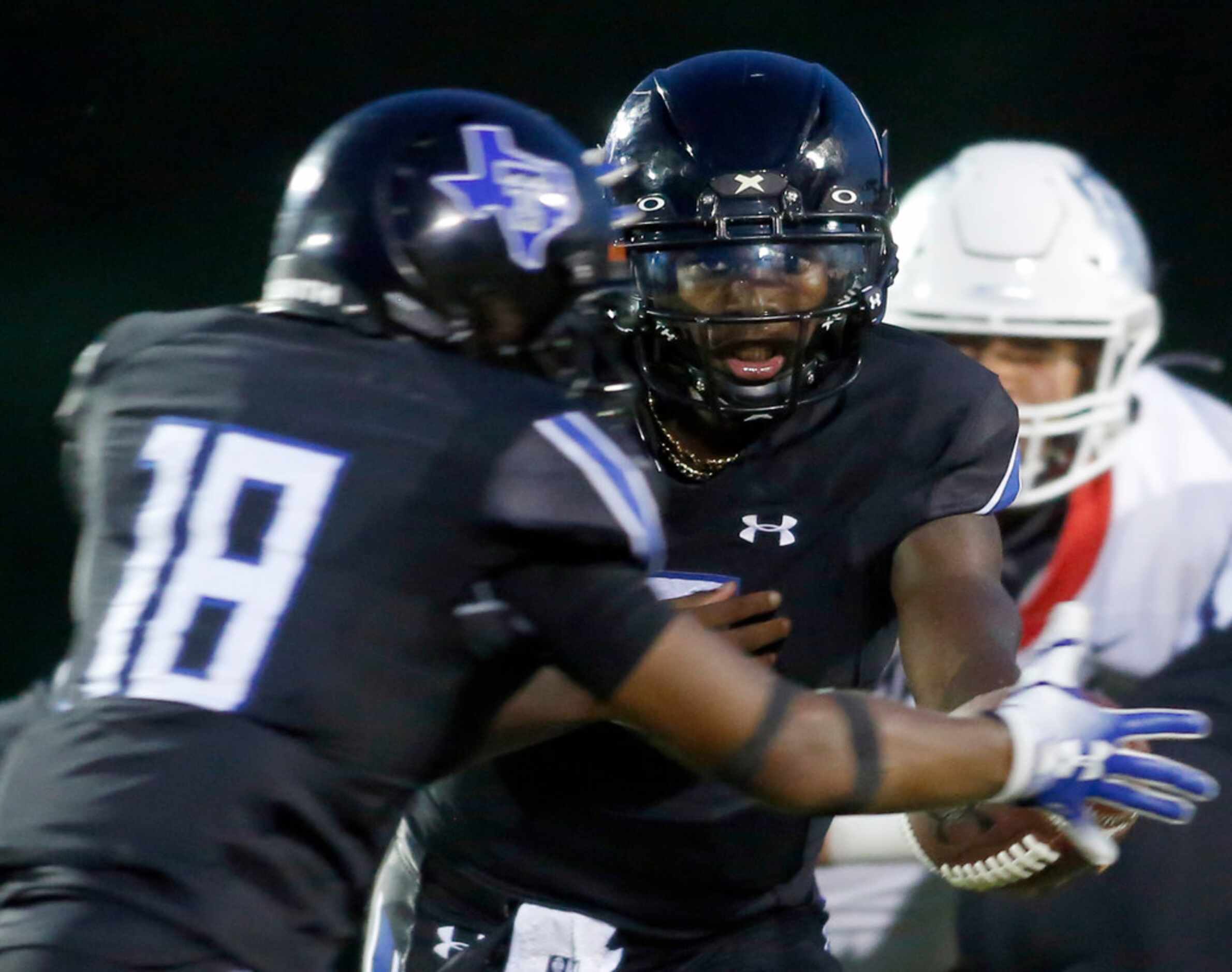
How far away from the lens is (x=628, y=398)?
A: 189 centimetres

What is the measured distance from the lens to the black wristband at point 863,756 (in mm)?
1458

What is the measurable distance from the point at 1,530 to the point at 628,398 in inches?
85.3

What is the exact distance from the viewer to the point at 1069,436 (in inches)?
124

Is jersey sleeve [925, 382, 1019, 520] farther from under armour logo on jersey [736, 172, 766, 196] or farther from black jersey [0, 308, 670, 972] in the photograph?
black jersey [0, 308, 670, 972]

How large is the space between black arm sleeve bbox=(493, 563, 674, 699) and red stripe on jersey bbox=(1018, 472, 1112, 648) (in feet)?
5.79

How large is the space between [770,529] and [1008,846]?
0.38 m

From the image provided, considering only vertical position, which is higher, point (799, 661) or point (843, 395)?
point (843, 395)

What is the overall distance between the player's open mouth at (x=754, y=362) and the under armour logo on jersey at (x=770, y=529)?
136mm

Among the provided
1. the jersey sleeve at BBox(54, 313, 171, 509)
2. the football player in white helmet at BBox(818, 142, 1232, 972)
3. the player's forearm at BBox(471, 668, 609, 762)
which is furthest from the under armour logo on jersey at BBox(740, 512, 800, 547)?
the football player in white helmet at BBox(818, 142, 1232, 972)

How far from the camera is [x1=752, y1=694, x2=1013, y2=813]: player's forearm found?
1443 mm

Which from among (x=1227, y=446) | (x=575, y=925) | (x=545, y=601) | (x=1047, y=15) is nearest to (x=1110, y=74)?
(x=1047, y=15)

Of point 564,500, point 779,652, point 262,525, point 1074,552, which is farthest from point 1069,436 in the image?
point 262,525

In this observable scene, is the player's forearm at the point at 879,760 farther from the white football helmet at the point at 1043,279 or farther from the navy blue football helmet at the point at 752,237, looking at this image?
the white football helmet at the point at 1043,279

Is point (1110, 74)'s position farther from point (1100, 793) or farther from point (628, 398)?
point (1100, 793)
